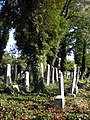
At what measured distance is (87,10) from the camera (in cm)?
3906

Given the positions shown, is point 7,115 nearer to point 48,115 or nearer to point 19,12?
point 48,115

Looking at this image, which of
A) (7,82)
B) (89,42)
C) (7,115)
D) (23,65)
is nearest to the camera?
(7,115)

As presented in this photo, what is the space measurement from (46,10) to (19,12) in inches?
58.5

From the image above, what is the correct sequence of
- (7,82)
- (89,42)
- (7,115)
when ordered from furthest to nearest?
1. (89,42)
2. (7,82)
3. (7,115)

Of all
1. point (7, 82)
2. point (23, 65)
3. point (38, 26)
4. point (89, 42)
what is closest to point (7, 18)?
point (38, 26)

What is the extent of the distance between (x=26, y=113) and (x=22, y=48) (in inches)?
315

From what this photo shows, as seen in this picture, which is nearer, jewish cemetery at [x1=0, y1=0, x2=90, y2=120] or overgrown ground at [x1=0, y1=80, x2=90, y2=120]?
overgrown ground at [x1=0, y1=80, x2=90, y2=120]

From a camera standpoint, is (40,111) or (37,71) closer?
(40,111)

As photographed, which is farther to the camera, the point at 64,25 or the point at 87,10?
the point at 87,10

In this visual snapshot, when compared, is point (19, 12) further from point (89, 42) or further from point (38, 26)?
point (89, 42)

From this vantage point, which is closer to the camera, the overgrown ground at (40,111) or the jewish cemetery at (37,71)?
the overgrown ground at (40,111)

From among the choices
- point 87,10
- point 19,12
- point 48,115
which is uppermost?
point 87,10

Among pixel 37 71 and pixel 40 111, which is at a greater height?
pixel 37 71

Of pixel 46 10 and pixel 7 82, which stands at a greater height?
pixel 46 10
